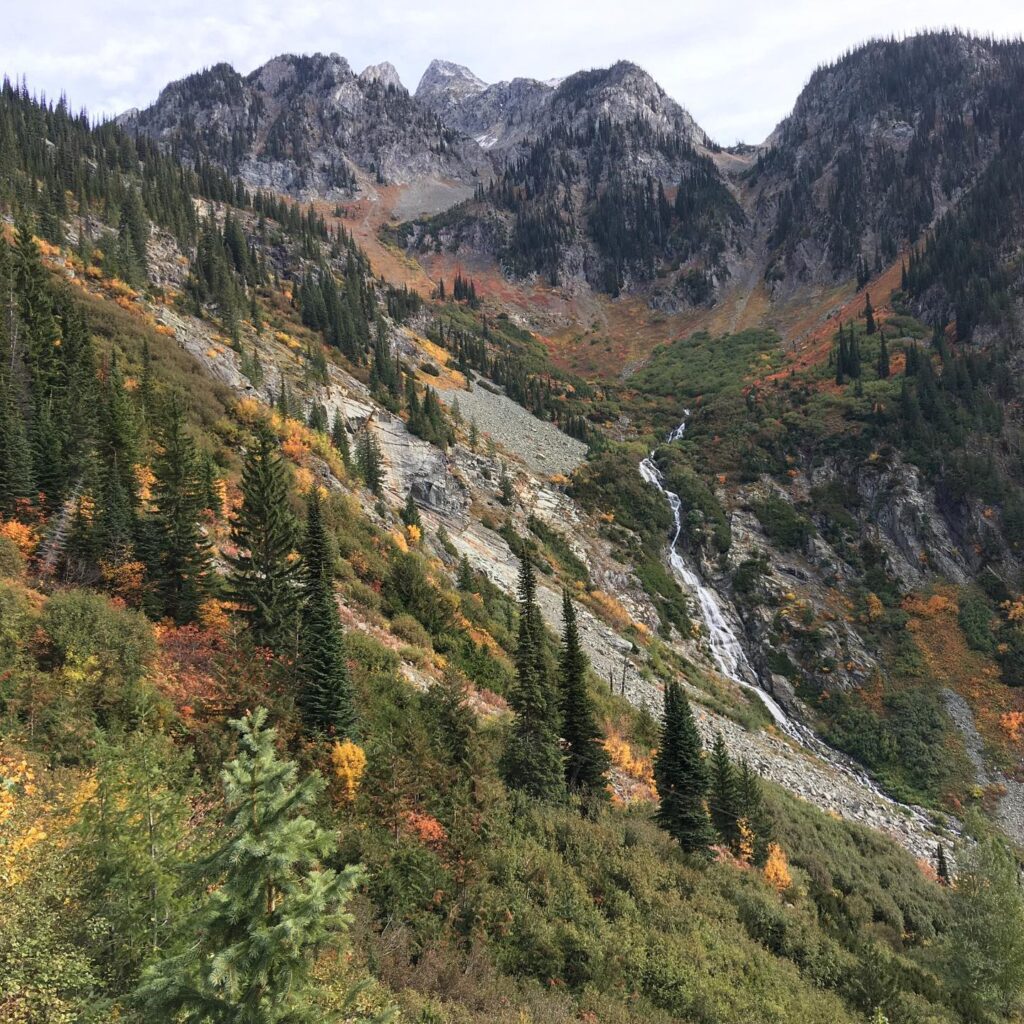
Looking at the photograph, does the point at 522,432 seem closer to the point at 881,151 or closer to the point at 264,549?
the point at 264,549

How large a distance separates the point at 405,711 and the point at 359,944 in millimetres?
9653

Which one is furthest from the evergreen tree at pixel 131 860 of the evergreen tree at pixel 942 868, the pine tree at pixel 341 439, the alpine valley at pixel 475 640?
the pine tree at pixel 341 439

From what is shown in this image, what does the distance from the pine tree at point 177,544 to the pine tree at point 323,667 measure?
5056 mm

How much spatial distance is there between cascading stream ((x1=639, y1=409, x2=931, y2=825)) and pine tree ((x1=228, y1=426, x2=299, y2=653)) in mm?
41916

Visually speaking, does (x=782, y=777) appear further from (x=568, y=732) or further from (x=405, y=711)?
(x=405, y=711)

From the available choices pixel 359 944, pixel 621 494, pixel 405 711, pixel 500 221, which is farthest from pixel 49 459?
pixel 500 221

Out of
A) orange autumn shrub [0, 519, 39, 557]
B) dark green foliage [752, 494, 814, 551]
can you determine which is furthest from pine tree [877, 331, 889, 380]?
orange autumn shrub [0, 519, 39, 557]

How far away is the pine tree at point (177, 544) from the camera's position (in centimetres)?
2133

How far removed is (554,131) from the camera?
200 m

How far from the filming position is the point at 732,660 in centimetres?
5372

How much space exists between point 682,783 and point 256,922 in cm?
2033

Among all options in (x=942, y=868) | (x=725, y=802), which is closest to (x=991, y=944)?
(x=725, y=802)

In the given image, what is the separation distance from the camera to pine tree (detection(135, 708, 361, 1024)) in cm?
607

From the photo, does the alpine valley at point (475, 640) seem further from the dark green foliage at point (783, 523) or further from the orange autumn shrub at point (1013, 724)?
the dark green foliage at point (783, 523)
